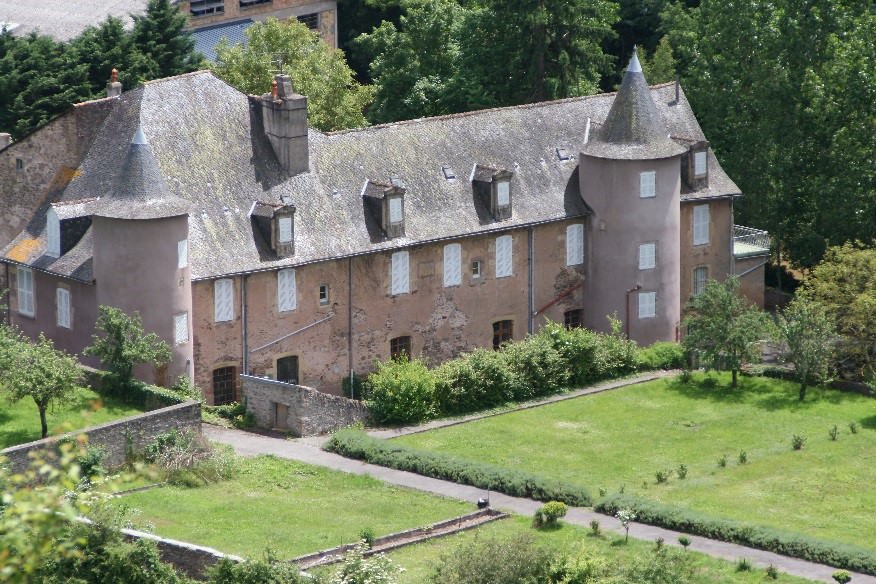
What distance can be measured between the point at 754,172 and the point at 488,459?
26325 millimetres

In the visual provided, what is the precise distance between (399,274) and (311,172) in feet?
16.4

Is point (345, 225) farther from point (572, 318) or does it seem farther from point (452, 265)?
point (572, 318)

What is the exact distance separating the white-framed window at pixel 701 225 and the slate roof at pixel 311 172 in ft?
18.1

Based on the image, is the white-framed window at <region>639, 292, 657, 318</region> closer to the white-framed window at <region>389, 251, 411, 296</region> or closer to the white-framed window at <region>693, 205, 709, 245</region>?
the white-framed window at <region>693, 205, 709, 245</region>

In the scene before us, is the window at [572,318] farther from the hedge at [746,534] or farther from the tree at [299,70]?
the hedge at [746,534]

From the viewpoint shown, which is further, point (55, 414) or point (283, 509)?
point (55, 414)

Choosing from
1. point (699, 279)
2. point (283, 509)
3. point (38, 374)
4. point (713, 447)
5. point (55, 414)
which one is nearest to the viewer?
point (283, 509)

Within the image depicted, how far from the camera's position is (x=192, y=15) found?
327ft

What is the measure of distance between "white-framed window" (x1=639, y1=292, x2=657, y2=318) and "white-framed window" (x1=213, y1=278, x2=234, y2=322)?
675 inches

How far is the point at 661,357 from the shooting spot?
236 ft

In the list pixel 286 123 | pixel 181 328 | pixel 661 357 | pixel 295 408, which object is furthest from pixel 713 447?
pixel 286 123

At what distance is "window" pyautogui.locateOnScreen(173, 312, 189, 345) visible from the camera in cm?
6344

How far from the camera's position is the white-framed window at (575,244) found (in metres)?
74.0

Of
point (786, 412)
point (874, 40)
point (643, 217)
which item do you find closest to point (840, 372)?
point (786, 412)
